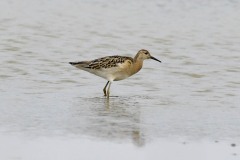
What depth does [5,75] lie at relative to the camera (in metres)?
16.8

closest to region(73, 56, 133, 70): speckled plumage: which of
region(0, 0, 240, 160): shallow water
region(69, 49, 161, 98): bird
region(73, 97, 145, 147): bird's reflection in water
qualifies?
region(69, 49, 161, 98): bird

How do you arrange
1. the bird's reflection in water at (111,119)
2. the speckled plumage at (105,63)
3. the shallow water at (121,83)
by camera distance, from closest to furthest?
the shallow water at (121,83), the bird's reflection in water at (111,119), the speckled plumage at (105,63)

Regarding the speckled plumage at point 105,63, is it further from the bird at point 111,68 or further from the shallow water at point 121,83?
the shallow water at point 121,83

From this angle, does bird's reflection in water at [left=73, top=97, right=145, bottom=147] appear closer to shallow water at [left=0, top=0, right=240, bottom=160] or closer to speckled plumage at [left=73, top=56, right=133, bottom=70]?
shallow water at [left=0, top=0, right=240, bottom=160]

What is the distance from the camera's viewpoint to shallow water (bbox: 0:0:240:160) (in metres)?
11.5

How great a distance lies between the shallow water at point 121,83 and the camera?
11.5 metres

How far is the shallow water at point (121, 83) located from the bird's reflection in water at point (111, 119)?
0.7 inches

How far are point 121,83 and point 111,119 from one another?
13.3ft

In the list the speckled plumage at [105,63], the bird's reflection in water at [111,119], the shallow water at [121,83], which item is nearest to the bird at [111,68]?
the speckled plumage at [105,63]

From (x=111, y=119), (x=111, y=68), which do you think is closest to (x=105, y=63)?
(x=111, y=68)

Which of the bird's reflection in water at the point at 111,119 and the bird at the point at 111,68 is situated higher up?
the bird at the point at 111,68

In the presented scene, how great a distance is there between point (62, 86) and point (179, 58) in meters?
4.61

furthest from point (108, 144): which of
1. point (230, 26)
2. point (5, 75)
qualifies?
point (230, 26)

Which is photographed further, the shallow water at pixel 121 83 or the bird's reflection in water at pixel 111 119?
the bird's reflection in water at pixel 111 119
